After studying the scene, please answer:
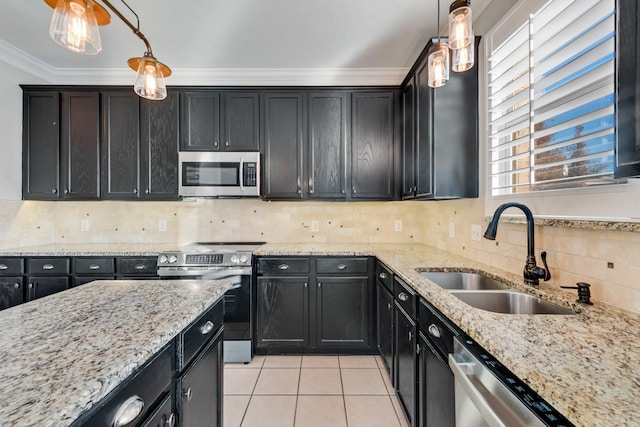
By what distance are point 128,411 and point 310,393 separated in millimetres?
1591

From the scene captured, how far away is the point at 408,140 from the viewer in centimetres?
259

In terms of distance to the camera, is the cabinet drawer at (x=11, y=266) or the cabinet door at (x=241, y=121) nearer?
the cabinet drawer at (x=11, y=266)

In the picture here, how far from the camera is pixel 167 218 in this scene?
3.09 meters

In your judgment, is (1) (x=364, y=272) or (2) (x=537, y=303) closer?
(2) (x=537, y=303)

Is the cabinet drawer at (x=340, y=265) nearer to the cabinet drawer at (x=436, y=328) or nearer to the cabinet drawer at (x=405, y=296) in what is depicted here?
the cabinet drawer at (x=405, y=296)

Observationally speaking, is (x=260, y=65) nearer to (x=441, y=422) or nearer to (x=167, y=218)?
(x=167, y=218)

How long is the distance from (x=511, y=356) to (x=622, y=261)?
2.43 feet

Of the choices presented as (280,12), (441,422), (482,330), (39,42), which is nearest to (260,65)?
(280,12)

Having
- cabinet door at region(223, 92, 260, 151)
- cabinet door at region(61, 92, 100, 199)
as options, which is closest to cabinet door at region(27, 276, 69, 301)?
cabinet door at region(61, 92, 100, 199)

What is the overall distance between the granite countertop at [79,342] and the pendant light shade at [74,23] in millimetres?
987

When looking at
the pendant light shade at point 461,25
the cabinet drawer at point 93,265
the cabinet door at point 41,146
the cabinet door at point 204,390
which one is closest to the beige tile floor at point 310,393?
the cabinet door at point 204,390

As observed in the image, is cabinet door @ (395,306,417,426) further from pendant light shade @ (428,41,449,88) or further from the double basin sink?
pendant light shade @ (428,41,449,88)

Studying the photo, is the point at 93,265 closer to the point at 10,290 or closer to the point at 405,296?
the point at 10,290

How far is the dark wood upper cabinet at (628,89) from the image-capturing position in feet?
2.30
